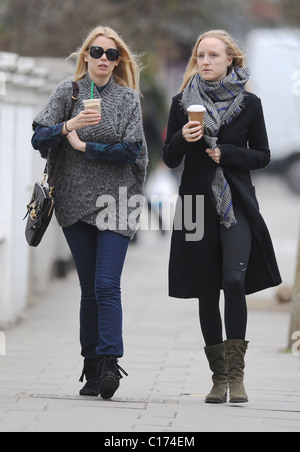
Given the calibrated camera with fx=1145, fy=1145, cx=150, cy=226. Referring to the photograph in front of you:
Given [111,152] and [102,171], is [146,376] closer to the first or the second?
[102,171]

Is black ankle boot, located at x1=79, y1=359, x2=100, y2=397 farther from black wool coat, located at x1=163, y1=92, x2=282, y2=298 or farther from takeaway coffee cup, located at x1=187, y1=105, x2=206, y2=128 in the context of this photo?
takeaway coffee cup, located at x1=187, y1=105, x2=206, y2=128

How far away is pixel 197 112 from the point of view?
204 inches

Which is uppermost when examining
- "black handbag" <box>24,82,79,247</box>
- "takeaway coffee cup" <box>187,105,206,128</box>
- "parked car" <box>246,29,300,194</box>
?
"parked car" <box>246,29,300,194</box>

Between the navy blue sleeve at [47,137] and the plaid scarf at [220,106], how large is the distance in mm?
621

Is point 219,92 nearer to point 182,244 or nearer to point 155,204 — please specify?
point 182,244

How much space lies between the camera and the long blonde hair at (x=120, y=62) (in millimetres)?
5605

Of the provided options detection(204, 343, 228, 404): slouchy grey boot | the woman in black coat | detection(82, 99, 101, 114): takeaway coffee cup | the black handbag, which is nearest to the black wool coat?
the woman in black coat

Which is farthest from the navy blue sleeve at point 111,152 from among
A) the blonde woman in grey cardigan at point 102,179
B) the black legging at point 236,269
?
the black legging at point 236,269

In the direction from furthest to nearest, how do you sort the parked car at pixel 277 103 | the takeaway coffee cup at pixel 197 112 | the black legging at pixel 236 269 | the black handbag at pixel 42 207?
the parked car at pixel 277 103 → the black handbag at pixel 42 207 → the black legging at pixel 236 269 → the takeaway coffee cup at pixel 197 112

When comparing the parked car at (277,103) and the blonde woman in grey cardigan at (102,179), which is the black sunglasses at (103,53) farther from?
the parked car at (277,103)

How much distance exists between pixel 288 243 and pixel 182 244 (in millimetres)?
10723

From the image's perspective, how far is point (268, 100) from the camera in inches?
1009

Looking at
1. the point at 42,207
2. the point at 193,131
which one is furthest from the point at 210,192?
the point at 42,207

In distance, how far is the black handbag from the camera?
550 cm
